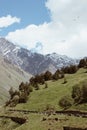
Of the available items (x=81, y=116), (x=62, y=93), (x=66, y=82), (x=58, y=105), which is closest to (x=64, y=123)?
(x=81, y=116)

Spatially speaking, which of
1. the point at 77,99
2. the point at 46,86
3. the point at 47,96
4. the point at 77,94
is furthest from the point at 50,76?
the point at 77,99

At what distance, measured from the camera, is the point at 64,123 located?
44406mm

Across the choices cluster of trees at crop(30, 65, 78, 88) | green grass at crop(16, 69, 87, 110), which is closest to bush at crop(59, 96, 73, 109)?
green grass at crop(16, 69, 87, 110)

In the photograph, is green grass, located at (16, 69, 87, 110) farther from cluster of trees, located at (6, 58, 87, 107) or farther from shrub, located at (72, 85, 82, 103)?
shrub, located at (72, 85, 82, 103)

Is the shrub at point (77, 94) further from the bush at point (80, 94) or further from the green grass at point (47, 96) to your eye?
the green grass at point (47, 96)

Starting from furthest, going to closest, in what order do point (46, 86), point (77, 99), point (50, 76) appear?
point (50, 76)
point (46, 86)
point (77, 99)

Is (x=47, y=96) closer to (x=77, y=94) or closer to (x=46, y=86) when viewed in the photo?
(x=46, y=86)

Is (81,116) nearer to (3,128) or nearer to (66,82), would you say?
(3,128)

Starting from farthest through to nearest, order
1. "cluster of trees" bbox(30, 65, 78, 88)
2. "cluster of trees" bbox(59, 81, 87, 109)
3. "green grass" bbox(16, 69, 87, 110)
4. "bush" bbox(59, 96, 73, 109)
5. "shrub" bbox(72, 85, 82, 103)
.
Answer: "cluster of trees" bbox(30, 65, 78, 88), "green grass" bbox(16, 69, 87, 110), "shrub" bbox(72, 85, 82, 103), "bush" bbox(59, 96, 73, 109), "cluster of trees" bbox(59, 81, 87, 109)

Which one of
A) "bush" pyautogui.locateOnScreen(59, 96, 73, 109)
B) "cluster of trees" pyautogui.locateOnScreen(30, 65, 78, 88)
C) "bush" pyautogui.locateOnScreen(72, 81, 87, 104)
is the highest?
"cluster of trees" pyautogui.locateOnScreen(30, 65, 78, 88)

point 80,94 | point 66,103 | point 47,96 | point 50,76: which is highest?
point 50,76

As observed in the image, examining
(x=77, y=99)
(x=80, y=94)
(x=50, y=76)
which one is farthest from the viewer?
(x=50, y=76)

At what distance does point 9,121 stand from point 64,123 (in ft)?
78.7

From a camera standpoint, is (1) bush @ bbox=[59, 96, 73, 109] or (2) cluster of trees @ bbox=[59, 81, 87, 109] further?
(1) bush @ bbox=[59, 96, 73, 109]
